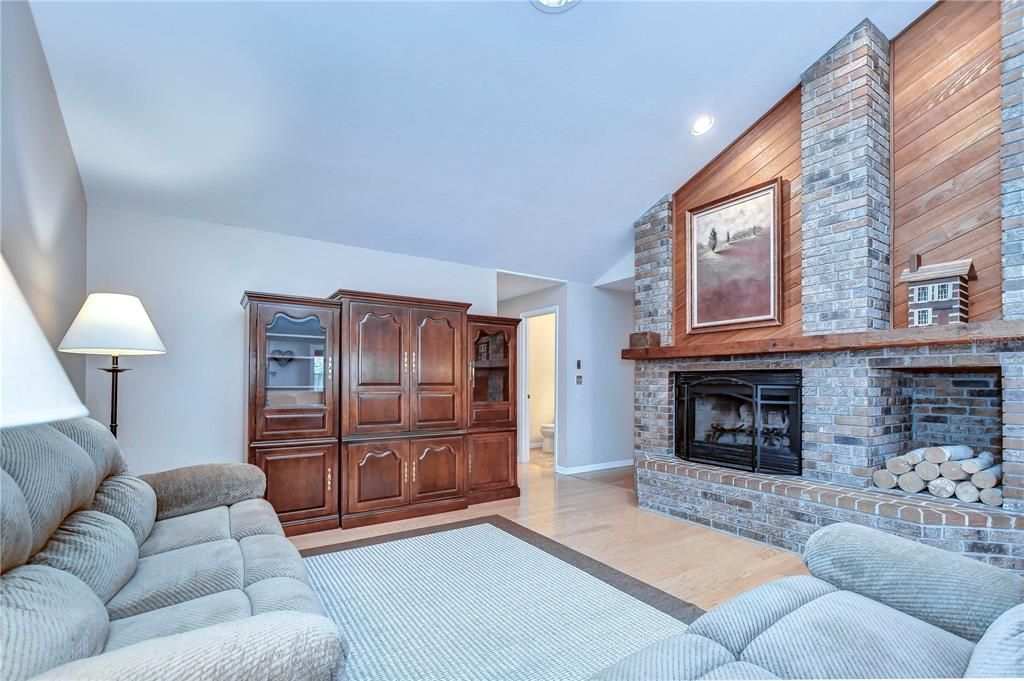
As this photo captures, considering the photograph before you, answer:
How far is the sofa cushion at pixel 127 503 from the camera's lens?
6.10 ft

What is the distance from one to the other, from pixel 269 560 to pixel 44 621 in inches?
33.2

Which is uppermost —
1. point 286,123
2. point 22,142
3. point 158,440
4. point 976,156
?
point 286,123

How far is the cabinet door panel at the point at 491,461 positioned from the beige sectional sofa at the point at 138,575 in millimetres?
2094

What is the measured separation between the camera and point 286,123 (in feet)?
9.67

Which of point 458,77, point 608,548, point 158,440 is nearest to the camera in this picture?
point 458,77

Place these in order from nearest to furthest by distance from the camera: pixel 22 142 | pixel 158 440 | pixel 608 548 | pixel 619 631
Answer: pixel 22 142 → pixel 619 631 → pixel 608 548 → pixel 158 440

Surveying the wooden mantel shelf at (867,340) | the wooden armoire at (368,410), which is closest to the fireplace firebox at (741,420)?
the wooden mantel shelf at (867,340)

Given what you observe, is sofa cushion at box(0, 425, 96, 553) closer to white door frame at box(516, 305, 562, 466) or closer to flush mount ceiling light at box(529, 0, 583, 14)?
flush mount ceiling light at box(529, 0, 583, 14)

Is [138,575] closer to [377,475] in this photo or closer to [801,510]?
[377,475]

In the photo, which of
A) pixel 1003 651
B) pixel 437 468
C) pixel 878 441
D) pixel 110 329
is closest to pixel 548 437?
pixel 437 468

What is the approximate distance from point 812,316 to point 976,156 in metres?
Result: 1.25

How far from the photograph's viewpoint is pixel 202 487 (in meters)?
2.45

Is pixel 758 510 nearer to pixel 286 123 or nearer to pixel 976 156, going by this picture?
pixel 976 156

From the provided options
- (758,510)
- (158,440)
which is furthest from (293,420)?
(758,510)
